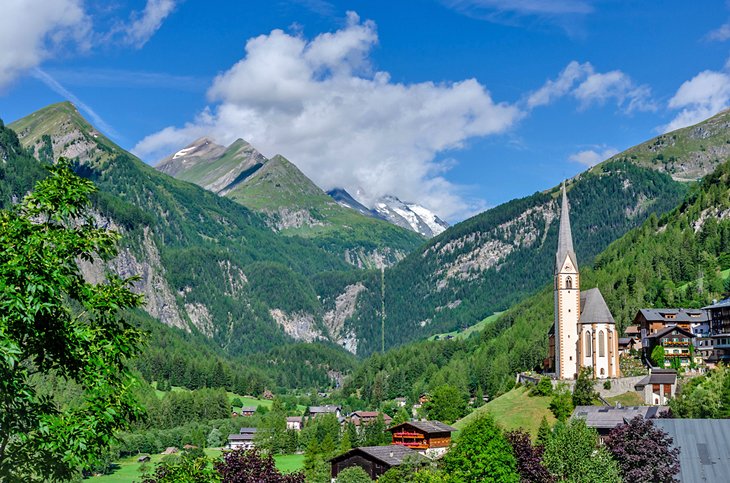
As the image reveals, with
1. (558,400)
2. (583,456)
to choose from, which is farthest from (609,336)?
(583,456)

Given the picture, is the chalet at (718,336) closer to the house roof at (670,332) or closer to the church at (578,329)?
the house roof at (670,332)

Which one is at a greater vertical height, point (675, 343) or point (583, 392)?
point (675, 343)

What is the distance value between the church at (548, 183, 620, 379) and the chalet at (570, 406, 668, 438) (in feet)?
58.1

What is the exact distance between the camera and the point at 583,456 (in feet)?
286

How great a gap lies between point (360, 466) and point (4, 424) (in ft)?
323

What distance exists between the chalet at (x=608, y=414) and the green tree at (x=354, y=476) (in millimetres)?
29942

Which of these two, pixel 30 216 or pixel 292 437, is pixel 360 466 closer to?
pixel 292 437

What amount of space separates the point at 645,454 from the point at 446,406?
81000mm

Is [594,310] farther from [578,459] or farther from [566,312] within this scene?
[578,459]

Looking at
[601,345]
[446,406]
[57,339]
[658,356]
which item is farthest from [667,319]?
[57,339]

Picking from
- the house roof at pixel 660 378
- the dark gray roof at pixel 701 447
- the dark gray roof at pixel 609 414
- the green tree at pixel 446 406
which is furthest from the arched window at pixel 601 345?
the dark gray roof at pixel 701 447

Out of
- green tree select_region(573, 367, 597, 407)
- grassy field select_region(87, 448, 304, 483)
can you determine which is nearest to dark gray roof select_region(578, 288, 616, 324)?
green tree select_region(573, 367, 597, 407)

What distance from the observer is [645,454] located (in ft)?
278

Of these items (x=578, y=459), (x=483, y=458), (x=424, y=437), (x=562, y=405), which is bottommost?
(x=483, y=458)
